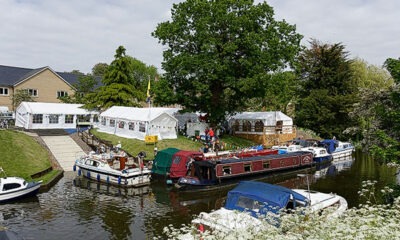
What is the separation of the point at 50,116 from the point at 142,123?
16928mm

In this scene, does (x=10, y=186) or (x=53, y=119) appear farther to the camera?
(x=53, y=119)

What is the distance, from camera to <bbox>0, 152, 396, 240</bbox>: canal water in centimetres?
1724

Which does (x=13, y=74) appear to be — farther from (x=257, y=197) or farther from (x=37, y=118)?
(x=257, y=197)

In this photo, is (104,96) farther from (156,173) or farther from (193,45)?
(156,173)

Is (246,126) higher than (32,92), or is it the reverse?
(32,92)

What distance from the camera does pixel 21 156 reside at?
94.9 feet

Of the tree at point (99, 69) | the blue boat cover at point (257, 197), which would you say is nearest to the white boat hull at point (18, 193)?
the blue boat cover at point (257, 197)

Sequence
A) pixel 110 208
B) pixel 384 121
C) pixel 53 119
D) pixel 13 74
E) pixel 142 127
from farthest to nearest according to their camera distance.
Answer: pixel 13 74 → pixel 53 119 → pixel 142 127 → pixel 384 121 → pixel 110 208

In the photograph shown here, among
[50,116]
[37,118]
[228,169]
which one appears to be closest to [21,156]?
[228,169]

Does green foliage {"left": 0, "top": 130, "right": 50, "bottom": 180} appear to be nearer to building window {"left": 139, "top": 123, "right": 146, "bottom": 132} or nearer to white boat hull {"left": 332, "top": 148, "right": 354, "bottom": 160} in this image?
building window {"left": 139, "top": 123, "right": 146, "bottom": 132}

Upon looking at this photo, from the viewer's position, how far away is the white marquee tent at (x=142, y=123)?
125 ft

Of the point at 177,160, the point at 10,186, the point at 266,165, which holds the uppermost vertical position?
the point at 177,160

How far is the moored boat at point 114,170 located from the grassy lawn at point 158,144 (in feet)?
16.8

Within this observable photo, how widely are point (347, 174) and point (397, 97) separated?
70.5ft
